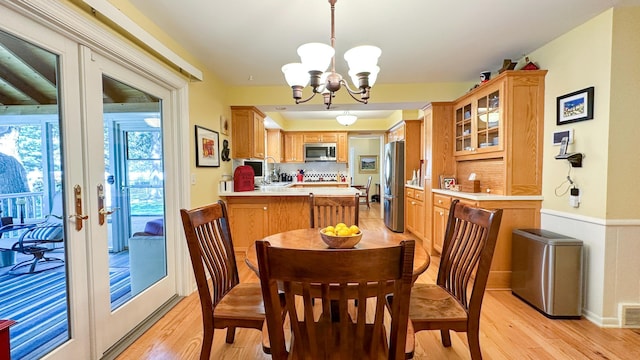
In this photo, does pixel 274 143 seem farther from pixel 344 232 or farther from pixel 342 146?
pixel 344 232

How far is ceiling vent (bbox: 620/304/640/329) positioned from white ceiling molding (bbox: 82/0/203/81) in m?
3.88

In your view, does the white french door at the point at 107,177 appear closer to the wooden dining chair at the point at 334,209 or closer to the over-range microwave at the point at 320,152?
the wooden dining chair at the point at 334,209

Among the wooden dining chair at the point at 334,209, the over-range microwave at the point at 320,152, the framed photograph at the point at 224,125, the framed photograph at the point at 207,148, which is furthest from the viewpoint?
the over-range microwave at the point at 320,152

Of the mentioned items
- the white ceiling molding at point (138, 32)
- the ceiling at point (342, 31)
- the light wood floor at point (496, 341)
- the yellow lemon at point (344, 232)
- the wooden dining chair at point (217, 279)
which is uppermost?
the ceiling at point (342, 31)

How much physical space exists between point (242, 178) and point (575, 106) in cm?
349

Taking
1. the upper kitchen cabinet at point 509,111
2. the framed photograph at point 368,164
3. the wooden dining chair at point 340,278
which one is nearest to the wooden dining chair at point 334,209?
the wooden dining chair at point 340,278

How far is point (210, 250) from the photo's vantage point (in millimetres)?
1647

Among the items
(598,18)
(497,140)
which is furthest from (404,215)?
(598,18)

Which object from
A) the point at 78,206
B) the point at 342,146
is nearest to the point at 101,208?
the point at 78,206

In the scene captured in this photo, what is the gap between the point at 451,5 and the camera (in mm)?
2025

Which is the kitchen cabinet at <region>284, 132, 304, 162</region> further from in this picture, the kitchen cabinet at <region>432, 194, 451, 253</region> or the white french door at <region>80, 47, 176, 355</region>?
the white french door at <region>80, 47, 176, 355</region>

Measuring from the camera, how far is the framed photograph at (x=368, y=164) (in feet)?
33.8

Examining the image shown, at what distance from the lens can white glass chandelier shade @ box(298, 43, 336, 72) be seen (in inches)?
66.7

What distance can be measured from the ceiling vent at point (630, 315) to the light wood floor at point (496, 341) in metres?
0.06
